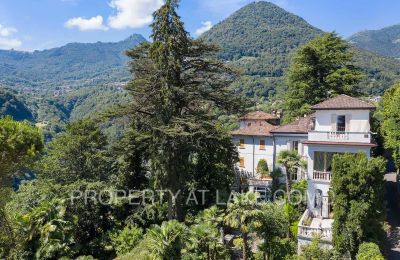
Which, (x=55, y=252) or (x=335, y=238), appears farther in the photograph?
(x=55, y=252)

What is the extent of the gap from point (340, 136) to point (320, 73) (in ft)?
63.8

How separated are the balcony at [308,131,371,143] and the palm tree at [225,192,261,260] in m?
8.05

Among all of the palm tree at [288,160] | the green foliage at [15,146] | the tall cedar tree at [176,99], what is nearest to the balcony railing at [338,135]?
the palm tree at [288,160]

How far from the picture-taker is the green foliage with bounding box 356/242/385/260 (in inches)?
748

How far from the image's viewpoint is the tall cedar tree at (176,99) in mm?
26016

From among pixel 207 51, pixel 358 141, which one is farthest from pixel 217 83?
pixel 358 141

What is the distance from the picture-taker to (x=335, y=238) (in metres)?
21.4

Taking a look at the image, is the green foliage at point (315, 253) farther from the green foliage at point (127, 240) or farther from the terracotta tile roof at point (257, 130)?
the terracotta tile roof at point (257, 130)

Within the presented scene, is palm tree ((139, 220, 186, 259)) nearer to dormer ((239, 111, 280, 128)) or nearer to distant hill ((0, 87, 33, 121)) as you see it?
dormer ((239, 111, 280, 128))

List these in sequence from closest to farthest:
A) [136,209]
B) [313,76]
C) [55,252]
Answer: [55,252] < [136,209] < [313,76]

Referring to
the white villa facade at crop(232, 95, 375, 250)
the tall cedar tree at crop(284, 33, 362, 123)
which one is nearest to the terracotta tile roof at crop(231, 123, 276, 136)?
the tall cedar tree at crop(284, 33, 362, 123)

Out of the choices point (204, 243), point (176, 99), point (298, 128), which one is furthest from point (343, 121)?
point (204, 243)

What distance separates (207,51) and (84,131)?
14.3m

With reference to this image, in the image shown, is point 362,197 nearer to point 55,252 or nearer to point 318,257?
point 318,257
